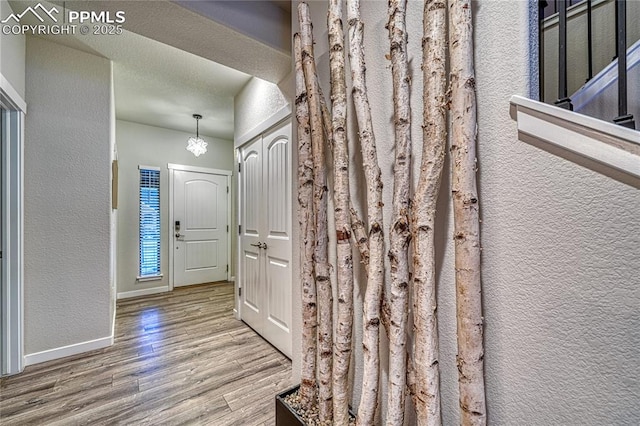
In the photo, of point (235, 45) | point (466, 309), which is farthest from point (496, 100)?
point (235, 45)

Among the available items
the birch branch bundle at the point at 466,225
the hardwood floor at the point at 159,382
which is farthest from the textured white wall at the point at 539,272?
the hardwood floor at the point at 159,382

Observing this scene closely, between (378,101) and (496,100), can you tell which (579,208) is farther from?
(378,101)

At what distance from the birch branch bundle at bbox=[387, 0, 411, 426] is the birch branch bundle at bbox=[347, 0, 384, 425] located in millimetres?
61

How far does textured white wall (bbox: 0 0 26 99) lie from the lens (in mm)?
1827

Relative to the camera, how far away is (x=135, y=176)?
167 inches

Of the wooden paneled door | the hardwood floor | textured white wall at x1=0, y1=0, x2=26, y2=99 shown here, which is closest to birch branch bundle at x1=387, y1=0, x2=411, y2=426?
the hardwood floor

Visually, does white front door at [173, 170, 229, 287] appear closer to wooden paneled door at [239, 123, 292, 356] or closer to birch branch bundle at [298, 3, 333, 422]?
wooden paneled door at [239, 123, 292, 356]

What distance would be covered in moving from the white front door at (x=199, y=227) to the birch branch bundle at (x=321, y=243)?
398cm

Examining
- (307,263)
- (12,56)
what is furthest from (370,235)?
(12,56)

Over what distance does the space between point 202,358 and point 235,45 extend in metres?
2.37

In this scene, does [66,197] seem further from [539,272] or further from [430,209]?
[539,272]

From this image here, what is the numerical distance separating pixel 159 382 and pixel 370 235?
196 centimetres

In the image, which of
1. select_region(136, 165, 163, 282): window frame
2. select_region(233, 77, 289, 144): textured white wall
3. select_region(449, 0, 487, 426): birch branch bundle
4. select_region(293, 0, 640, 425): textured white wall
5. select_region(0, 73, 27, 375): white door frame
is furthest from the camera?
select_region(136, 165, 163, 282): window frame

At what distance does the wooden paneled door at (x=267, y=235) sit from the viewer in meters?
2.40
